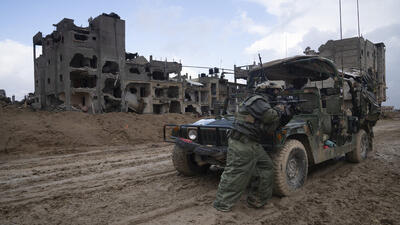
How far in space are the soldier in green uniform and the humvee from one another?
0.36m

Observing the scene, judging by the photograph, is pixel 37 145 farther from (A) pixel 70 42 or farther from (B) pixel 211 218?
(A) pixel 70 42

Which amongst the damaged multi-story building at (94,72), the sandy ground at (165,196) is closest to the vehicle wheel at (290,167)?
the sandy ground at (165,196)

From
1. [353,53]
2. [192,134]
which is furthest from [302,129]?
[353,53]

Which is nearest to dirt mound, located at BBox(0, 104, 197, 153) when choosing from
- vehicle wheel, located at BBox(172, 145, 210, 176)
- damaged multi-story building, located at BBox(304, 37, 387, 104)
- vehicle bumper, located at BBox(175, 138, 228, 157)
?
vehicle wheel, located at BBox(172, 145, 210, 176)

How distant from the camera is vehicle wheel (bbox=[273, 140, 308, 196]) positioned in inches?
171

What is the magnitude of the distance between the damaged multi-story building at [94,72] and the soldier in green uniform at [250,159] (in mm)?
21391

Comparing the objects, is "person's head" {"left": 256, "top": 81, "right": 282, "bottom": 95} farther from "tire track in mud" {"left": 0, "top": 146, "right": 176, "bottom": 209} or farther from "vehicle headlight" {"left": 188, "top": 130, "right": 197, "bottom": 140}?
"tire track in mud" {"left": 0, "top": 146, "right": 176, "bottom": 209}

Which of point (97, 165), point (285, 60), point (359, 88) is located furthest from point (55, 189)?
point (359, 88)

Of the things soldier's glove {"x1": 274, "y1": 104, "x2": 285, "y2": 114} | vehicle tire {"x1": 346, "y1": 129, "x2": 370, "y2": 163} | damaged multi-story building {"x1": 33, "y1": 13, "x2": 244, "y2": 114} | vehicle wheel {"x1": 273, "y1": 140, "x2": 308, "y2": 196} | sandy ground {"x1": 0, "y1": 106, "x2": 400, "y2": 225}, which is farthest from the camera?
damaged multi-story building {"x1": 33, "y1": 13, "x2": 244, "y2": 114}

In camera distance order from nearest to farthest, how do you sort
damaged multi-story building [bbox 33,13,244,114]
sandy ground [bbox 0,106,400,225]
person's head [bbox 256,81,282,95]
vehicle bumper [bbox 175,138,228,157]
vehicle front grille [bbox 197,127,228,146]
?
sandy ground [bbox 0,106,400,225] → vehicle bumper [bbox 175,138,228,157] → person's head [bbox 256,81,282,95] → vehicle front grille [bbox 197,127,228,146] → damaged multi-story building [bbox 33,13,244,114]

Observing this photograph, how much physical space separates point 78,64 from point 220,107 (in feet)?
76.6

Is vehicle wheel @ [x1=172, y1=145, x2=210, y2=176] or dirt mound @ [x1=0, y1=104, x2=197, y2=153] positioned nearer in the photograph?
vehicle wheel @ [x1=172, y1=145, x2=210, y2=176]

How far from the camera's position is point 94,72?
79.8 feet

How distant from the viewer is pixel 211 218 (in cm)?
363
